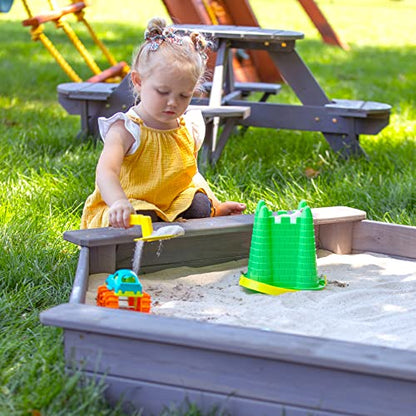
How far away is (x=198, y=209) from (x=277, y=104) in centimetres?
196

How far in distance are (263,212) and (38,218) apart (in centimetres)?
100

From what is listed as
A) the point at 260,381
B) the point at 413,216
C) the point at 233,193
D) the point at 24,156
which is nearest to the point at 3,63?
the point at 24,156

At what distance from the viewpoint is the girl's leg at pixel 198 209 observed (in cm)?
341

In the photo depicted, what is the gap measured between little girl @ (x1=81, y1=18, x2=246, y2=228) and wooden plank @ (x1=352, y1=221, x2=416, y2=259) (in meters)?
0.50

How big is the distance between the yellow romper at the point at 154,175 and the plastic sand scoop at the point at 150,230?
42cm

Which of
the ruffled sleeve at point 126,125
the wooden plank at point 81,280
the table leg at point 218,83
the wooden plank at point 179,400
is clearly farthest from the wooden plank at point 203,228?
the table leg at point 218,83

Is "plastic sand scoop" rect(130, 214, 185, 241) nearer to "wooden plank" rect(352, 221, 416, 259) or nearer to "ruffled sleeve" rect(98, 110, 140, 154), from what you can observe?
"ruffled sleeve" rect(98, 110, 140, 154)

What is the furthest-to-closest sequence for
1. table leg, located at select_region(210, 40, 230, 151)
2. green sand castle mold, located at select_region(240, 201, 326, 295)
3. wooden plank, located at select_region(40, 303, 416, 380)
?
table leg, located at select_region(210, 40, 230, 151), green sand castle mold, located at select_region(240, 201, 326, 295), wooden plank, located at select_region(40, 303, 416, 380)

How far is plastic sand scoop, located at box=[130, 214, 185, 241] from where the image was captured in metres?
2.66

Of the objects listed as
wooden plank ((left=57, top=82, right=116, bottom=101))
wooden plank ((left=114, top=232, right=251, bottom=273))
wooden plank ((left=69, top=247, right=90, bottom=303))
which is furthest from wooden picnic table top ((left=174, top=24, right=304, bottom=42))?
wooden plank ((left=69, top=247, right=90, bottom=303))

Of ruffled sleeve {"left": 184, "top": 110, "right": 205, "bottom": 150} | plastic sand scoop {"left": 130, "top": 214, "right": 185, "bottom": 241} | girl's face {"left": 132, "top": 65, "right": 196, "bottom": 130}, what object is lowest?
plastic sand scoop {"left": 130, "top": 214, "right": 185, "bottom": 241}

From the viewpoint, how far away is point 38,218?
345cm

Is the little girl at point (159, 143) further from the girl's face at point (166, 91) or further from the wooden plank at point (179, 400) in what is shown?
the wooden plank at point (179, 400)

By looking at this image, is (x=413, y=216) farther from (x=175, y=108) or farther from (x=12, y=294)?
(x=12, y=294)
